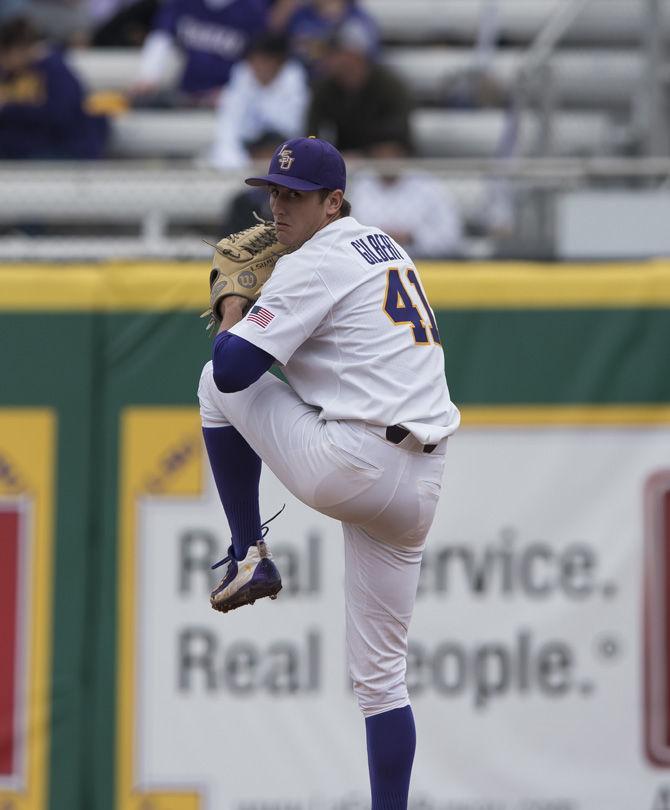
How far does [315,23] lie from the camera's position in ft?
27.5

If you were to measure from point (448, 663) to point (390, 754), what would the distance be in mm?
1412

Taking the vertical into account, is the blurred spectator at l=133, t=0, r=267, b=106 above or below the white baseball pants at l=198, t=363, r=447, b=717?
above

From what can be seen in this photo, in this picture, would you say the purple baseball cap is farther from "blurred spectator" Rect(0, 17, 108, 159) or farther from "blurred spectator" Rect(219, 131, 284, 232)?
"blurred spectator" Rect(0, 17, 108, 159)

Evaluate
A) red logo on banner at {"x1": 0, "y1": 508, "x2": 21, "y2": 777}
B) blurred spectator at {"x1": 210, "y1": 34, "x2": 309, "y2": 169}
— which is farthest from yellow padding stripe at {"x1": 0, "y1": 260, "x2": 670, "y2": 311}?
blurred spectator at {"x1": 210, "y1": 34, "x2": 309, "y2": 169}

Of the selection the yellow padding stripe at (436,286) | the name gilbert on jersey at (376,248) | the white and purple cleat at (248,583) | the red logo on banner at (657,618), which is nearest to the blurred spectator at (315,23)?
the yellow padding stripe at (436,286)

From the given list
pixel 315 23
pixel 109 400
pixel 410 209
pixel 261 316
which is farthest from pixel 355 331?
pixel 315 23

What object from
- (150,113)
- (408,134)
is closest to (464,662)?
(408,134)

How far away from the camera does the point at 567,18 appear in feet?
22.8

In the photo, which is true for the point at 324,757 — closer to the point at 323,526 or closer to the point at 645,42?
the point at 323,526

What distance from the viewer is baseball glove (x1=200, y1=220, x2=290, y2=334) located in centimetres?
366

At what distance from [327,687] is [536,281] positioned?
1.83 m

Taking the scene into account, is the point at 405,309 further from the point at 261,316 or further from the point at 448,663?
the point at 448,663

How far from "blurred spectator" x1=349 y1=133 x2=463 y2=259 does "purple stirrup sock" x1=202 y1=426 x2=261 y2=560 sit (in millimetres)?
2576

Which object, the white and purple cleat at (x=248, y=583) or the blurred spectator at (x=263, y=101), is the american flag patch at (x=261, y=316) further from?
the blurred spectator at (x=263, y=101)
